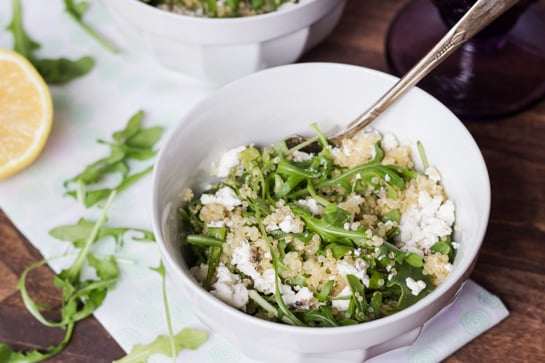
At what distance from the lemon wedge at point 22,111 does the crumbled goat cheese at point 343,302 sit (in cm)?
60

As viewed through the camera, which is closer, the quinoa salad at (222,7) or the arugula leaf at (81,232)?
the arugula leaf at (81,232)

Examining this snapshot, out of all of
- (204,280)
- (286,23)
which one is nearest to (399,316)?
(204,280)

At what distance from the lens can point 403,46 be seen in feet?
4.74

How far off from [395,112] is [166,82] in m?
0.49

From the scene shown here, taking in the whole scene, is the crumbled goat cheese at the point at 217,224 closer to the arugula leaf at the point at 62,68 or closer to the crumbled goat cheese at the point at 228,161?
the crumbled goat cheese at the point at 228,161

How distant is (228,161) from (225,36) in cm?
23

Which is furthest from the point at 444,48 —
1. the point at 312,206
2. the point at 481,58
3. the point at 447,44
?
the point at 481,58

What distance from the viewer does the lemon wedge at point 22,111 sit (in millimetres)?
1251

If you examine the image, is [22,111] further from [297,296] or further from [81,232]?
[297,296]

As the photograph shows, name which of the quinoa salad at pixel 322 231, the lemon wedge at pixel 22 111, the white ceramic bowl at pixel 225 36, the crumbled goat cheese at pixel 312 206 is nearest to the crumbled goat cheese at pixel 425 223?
the quinoa salad at pixel 322 231

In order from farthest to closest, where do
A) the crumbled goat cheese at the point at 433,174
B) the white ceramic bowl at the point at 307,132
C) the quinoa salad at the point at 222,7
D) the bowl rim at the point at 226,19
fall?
the quinoa salad at the point at 222,7, the bowl rim at the point at 226,19, the crumbled goat cheese at the point at 433,174, the white ceramic bowl at the point at 307,132

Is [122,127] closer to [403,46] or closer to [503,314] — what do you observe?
[403,46]

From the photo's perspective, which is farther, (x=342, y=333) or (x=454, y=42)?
(x=454, y=42)

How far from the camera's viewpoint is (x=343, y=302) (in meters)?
0.95
